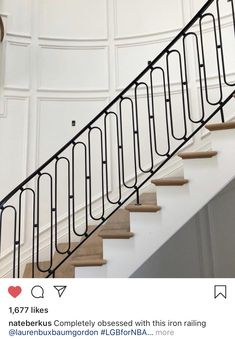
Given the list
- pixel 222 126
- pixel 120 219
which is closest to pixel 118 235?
pixel 120 219

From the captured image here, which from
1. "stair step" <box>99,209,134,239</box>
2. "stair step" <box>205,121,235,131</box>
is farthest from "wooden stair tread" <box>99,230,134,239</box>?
"stair step" <box>205,121,235,131</box>

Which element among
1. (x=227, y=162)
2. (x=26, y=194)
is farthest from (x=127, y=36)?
Answer: (x=227, y=162)

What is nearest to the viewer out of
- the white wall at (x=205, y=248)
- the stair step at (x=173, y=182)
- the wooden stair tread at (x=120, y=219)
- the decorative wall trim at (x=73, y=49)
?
the stair step at (x=173, y=182)

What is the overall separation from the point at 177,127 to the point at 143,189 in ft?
2.75

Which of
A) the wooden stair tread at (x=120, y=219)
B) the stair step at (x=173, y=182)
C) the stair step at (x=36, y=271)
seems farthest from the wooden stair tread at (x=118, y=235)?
the stair step at (x=36, y=271)

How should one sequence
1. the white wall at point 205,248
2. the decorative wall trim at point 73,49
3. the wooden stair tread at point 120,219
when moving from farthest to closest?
1. the decorative wall trim at point 73,49
2. the white wall at point 205,248
3. the wooden stair tread at point 120,219

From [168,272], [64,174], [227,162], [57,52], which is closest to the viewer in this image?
[227,162]

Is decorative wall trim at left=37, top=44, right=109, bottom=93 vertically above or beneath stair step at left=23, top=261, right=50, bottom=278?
above

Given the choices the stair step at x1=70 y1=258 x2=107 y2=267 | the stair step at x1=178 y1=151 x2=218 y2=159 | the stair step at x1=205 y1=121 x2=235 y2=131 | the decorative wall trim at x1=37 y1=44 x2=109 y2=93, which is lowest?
the stair step at x1=70 y1=258 x2=107 y2=267

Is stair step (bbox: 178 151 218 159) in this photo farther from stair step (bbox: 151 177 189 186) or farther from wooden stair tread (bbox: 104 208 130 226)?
wooden stair tread (bbox: 104 208 130 226)
